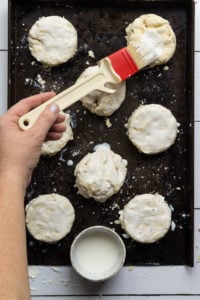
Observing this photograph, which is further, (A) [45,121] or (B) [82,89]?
(B) [82,89]

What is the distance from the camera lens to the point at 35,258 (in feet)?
3.94

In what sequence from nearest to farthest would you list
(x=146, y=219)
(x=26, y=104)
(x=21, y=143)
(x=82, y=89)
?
(x=21, y=143) < (x=26, y=104) < (x=82, y=89) < (x=146, y=219)

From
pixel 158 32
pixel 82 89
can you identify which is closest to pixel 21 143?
pixel 82 89

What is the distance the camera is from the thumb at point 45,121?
0.90 meters

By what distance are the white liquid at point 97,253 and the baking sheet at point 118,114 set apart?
55 mm

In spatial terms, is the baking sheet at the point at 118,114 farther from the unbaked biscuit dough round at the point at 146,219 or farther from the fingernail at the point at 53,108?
the fingernail at the point at 53,108

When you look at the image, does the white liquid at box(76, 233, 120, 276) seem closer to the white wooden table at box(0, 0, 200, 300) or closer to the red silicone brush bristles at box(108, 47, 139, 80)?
the white wooden table at box(0, 0, 200, 300)

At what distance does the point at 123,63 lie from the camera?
1.15 m

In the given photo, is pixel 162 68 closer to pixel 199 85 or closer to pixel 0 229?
pixel 199 85

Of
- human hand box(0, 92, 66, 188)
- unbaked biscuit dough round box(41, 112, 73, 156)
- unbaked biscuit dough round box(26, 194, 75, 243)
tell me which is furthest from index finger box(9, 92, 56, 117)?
unbaked biscuit dough round box(26, 194, 75, 243)

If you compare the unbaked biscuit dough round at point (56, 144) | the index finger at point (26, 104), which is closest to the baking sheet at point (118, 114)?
the unbaked biscuit dough round at point (56, 144)

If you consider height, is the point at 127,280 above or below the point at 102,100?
below

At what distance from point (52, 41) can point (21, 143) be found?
0.41 metres

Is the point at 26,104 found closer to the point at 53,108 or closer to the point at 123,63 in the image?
the point at 53,108
